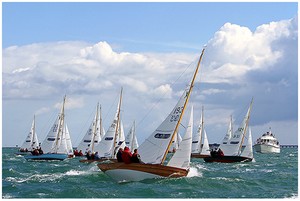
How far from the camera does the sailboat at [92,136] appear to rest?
70.4m

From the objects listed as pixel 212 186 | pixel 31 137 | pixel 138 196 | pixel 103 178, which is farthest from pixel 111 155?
pixel 31 137

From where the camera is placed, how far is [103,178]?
31344mm

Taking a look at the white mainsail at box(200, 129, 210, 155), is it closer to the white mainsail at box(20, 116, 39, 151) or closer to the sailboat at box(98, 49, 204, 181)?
the white mainsail at box(20, 116, 39, 151)

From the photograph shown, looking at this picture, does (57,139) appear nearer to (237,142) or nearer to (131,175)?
(237,142)

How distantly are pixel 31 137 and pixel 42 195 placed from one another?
74.7 meters

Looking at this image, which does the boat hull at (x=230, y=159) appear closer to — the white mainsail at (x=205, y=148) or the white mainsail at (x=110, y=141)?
the white mainsail at (x=110, y=141)

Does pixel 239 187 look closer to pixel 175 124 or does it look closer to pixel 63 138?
pixel 175 124

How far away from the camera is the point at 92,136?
7219cm

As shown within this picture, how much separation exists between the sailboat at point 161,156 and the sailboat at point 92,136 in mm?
37664

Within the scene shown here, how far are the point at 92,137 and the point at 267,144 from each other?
5863 centimetres

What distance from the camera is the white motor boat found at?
120312 millimetres

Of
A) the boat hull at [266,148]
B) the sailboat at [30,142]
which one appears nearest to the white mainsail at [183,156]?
the sailboat at [30,142]

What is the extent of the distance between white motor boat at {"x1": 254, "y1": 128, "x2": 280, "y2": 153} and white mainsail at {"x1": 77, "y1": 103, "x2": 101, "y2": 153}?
56512mm

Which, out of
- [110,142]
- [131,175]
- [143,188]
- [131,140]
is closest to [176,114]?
[131,175]
